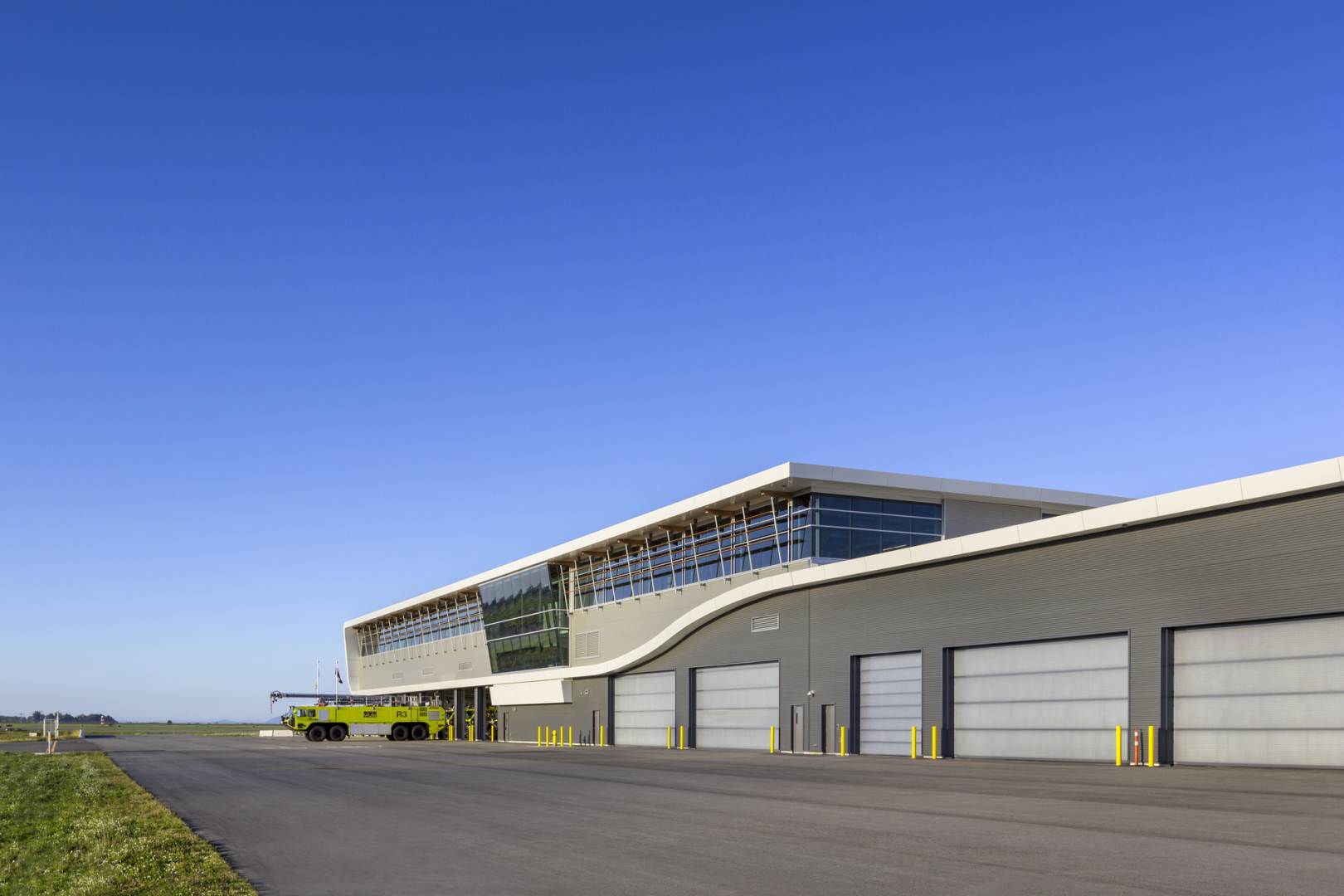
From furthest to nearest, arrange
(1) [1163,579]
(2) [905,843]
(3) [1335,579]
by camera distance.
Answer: (1) [1163,579] < (3) [1335,579] < (2) [905,843]

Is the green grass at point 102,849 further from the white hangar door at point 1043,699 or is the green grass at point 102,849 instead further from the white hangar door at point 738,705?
the white hangar door at point 738,705

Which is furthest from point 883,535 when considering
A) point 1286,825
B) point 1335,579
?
point 1286,825

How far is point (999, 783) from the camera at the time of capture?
23.4 metres

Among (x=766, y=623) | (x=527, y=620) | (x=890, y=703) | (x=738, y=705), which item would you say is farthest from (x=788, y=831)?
(x=527, y=620)

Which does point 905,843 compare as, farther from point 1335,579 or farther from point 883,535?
point 883,535

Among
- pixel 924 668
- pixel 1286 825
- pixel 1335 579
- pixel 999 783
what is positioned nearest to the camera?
pixel 1286 825

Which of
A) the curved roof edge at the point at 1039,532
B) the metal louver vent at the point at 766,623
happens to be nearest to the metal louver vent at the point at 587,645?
the curved roof edge at the point at 1039,532

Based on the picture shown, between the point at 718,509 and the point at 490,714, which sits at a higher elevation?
the point at 718,509

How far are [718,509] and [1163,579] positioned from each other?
24.9 meters

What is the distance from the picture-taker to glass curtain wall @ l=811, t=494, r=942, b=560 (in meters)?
47.6

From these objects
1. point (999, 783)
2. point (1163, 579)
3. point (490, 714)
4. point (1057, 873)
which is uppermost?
point (1163, 579)

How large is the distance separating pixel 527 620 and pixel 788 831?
189 ft

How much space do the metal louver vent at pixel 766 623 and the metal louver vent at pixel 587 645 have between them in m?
18.5

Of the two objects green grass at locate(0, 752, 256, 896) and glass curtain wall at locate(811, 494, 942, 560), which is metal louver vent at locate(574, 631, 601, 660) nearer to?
glass curtain wall at locate(811, 494, 942, 560)
